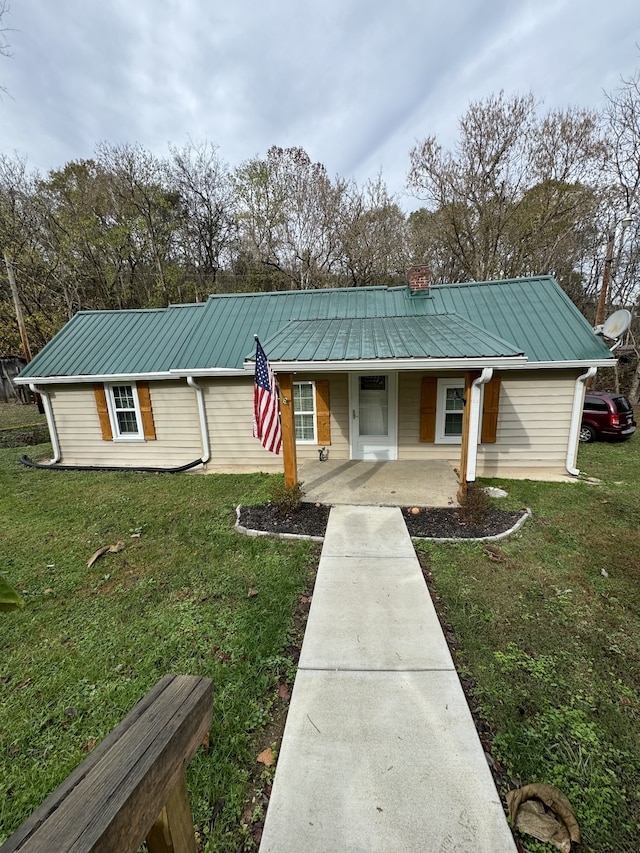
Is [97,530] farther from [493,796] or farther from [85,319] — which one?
[85,319]

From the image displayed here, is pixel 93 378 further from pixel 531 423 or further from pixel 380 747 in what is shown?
pixel 531 423

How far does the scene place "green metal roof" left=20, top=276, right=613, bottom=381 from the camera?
7.89m

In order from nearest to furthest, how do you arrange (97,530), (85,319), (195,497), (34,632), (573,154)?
(34,632) → (97,530) → (195,497) → (85,319) → (573,154)

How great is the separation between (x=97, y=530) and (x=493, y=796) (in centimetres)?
580

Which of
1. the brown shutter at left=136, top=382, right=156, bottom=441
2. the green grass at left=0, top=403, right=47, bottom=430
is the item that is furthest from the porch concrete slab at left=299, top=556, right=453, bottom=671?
the green grass at left=0, top=403, right=47, bottom=430

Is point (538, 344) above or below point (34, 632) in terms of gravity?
above

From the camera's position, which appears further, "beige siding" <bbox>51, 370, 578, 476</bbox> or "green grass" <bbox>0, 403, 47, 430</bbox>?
"green grass" <bbox>0, 403, 47, 430</bbox>

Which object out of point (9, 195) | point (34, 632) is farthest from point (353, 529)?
point (9, 195)

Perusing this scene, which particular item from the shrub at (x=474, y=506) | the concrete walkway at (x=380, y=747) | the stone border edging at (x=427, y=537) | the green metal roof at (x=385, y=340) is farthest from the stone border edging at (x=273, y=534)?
the green metal roof at (x=385, y=340)

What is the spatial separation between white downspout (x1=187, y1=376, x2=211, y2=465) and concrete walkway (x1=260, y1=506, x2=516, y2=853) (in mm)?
5692

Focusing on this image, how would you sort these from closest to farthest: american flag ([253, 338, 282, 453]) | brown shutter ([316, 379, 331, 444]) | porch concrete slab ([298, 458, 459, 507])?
american flag ([253, 338, 282, 453]), porch concrete slab ([298, 458, 459, 507]), brown shutter ([316, 379, 331, 444])

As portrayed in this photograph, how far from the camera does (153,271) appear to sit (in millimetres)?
21531

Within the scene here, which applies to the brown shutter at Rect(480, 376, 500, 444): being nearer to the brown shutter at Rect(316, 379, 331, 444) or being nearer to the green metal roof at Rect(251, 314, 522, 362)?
the green metal roof at Rect(251, 314, 522, 362)

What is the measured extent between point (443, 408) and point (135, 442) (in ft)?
24.1
